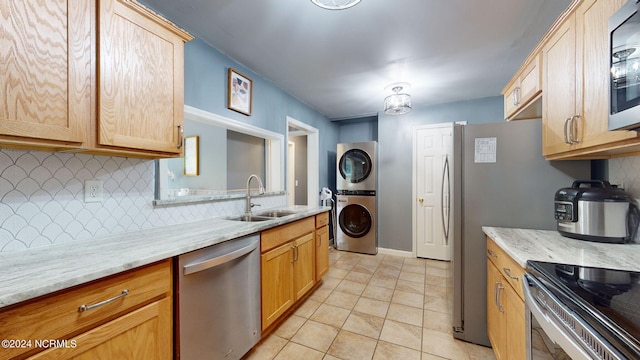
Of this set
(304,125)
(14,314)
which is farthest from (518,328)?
(304,125)

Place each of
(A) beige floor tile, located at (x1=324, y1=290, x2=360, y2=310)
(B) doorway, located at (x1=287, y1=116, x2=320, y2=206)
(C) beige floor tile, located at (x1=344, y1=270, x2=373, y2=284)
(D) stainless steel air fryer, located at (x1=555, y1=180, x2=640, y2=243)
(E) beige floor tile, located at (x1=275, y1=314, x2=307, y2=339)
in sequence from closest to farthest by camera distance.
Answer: (D) stainless steel air fryer, located at (x1=555, y1=180, x2=640, y2=243)
(E) beige floor tile, located at (x1=275, y1=314, x2=307, y2=339)
(A) beige floor tile, located at (x1=324, y1=290, x2=360, y2=310)
(C) beige floor tile, located at (x1=344, y1=270, x2=373, y2=284)
(B) doorway, located at (x1=287, y1=116, x2=320, y2=206)

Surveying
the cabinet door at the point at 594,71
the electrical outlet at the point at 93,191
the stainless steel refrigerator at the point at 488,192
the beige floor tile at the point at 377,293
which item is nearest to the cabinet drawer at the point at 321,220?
the beige floor tile at the point at 377,293

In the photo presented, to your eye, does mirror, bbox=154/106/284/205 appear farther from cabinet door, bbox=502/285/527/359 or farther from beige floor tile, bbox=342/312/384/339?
cabinet door, bbox=502/285/527/359

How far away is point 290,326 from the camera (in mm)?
2000

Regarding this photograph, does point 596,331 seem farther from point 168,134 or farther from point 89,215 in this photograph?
point 89,215

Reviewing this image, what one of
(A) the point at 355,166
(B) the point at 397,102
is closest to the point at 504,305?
(B) the point at 397,102

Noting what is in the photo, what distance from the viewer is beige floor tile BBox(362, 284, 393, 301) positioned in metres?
2.50

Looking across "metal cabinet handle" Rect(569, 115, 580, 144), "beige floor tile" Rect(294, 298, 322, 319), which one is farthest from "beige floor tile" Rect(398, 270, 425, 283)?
"metal cabinet handle" Rect(569, 115, 580, 144)

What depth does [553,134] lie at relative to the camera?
147cm

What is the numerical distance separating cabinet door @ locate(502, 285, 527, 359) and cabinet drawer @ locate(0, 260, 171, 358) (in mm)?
1710

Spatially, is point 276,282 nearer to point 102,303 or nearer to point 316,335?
point 316,335

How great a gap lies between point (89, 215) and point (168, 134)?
2.04ft

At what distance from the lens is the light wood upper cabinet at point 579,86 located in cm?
108

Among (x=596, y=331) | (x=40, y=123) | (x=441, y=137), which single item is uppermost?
(x=441, y=137)
